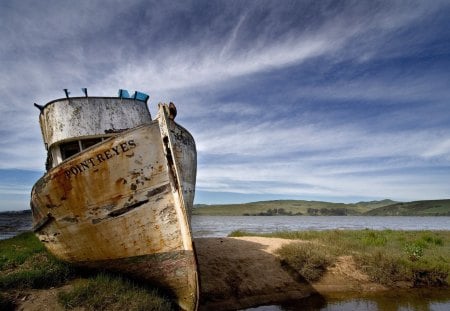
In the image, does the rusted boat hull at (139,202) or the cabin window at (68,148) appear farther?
the cabin window at (68,148)

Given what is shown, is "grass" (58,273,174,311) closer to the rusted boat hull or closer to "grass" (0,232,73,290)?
the rusted boat hull

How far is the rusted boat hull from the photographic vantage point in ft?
20.1

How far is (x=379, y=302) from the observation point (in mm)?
8289

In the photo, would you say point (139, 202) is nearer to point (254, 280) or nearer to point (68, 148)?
point (68, 148)

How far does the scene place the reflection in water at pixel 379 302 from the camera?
7.86 m

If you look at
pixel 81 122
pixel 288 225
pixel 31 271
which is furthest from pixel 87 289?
pixel 288 225

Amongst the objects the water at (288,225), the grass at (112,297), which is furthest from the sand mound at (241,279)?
the water at (288,225)

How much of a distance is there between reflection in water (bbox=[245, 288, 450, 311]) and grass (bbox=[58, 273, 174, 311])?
9.30 feet

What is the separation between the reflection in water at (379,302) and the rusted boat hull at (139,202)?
2.95 meters

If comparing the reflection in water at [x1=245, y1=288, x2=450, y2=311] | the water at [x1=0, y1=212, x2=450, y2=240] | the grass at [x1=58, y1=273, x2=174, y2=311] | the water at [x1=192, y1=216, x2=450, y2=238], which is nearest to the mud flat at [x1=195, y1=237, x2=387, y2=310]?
the reflection in water at [x1=245, y1=288, x2=450, y2=311]

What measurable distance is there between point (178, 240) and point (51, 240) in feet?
11.0

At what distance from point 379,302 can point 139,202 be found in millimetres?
6237

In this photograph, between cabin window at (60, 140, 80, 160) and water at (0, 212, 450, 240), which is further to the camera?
water at (0, 212, 450, 240)

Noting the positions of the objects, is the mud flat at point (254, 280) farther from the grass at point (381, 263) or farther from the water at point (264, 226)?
the water at point (264, 226)
